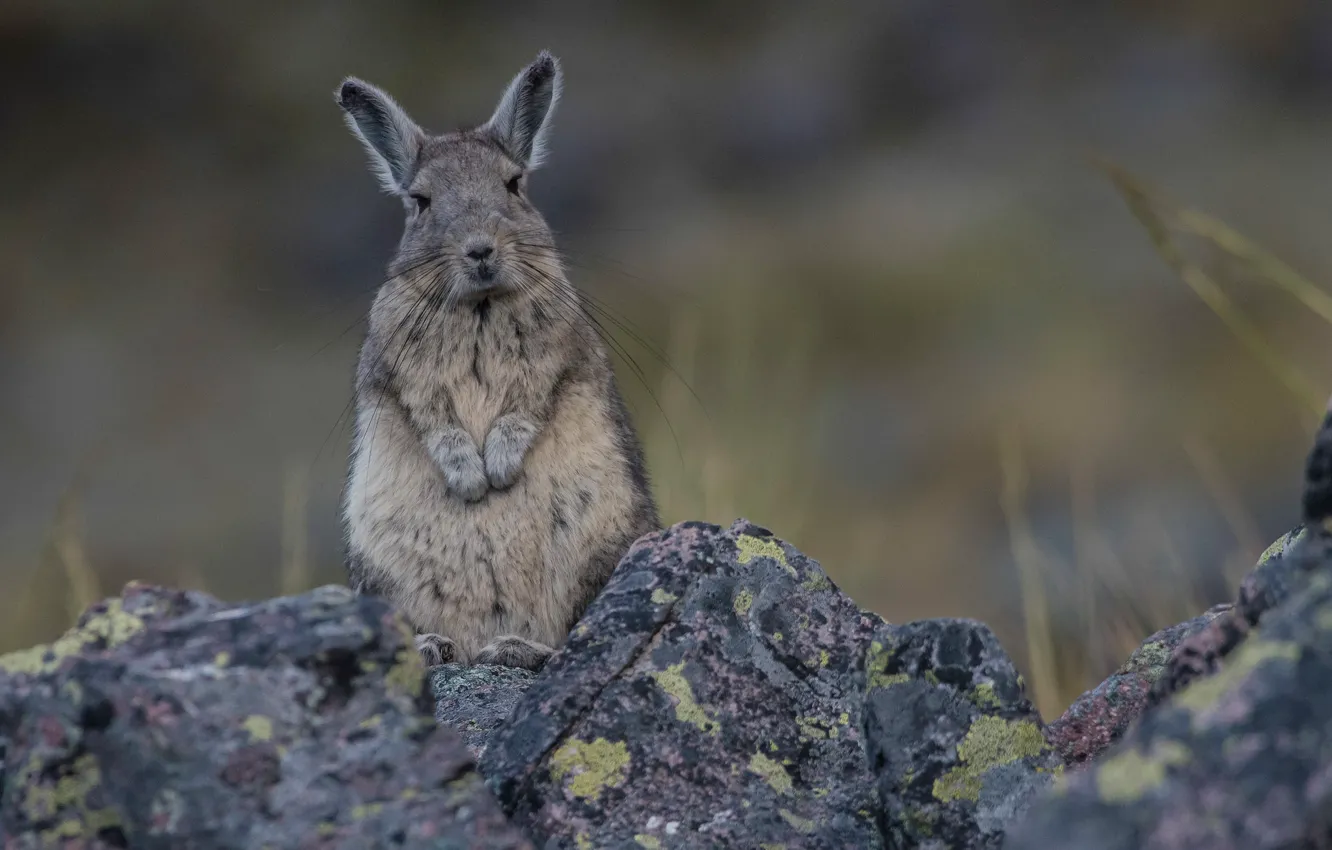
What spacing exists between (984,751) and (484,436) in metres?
3.15

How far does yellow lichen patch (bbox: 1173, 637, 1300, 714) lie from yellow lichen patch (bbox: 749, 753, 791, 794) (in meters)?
1.44

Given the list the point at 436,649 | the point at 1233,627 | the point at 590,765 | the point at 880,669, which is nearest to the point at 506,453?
the point at 436,649

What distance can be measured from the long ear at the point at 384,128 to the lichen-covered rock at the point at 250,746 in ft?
13.2

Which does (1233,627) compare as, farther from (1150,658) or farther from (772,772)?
(1150,658)

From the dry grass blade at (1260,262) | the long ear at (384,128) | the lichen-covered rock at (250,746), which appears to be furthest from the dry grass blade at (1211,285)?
the long ear at (384,128)

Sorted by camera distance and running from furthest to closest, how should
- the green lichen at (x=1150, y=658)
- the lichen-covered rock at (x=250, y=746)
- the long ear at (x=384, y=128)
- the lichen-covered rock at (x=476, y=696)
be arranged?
the long ear at (x=384, y=128) < the lichen-covered rock at (x=476, y=696) < the green lichen at (x=1150, y=658) < the lichen-covered rock at (x=250, y=746)

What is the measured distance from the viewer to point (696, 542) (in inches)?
155

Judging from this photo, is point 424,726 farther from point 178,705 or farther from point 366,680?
point 178,705

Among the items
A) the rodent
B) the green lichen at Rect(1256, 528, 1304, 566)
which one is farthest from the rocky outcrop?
the rodent

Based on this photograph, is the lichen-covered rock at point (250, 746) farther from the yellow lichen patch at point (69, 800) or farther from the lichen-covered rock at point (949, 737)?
the lichen-covered rock at point (949, 737)

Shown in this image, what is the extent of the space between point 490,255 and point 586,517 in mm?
1059

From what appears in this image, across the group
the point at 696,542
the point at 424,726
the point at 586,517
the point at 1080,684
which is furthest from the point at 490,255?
the point at 424,726

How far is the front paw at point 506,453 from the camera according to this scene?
581 cm

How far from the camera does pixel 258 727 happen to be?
2652 mm
